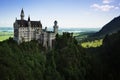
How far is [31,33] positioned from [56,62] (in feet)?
74.6

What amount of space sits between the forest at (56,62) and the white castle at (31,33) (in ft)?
9.67

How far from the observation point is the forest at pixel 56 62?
93869mm

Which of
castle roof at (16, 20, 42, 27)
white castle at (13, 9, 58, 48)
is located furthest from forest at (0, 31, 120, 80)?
castle roof at (16, 20, 42, 27)

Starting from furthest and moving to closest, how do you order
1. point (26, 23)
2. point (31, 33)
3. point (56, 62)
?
point (56, 62) → point (26, 23) → point (31, 33)

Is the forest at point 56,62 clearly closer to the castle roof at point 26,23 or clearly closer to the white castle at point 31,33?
the white castle at point 31,33

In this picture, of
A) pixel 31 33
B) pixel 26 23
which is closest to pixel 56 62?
pixel 31 33

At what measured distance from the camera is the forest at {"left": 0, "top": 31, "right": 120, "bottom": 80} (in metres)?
93.9

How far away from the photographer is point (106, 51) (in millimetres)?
151000

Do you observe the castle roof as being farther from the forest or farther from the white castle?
the forest

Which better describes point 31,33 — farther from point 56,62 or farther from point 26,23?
point 56,62

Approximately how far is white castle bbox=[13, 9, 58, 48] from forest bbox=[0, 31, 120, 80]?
295 cm

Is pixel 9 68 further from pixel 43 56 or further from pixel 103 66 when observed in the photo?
pixel 103 66

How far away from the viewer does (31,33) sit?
112m

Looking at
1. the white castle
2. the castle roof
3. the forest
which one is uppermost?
the castle roof
